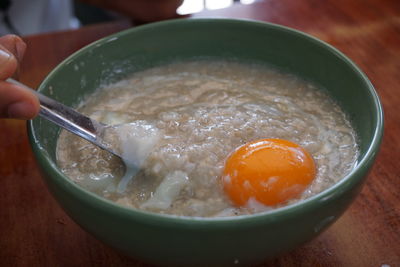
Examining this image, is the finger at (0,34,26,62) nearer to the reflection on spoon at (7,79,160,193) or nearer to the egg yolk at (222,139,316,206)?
the reflection on spoon at (7,79,160,193)

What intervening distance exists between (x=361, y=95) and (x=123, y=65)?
60cm

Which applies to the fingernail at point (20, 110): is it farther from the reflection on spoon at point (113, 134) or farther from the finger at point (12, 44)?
the finger at point (12, 44)

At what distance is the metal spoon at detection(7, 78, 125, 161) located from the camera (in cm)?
88

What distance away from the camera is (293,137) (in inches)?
39.6

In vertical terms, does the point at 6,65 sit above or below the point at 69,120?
above

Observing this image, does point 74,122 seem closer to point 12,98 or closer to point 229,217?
point 12,98

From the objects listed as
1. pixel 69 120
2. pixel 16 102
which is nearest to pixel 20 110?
pixel 16 102

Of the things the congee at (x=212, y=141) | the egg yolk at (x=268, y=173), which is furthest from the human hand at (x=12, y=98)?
the egg yolk at (x=268, y=173)

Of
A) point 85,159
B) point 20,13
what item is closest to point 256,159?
point 85,159

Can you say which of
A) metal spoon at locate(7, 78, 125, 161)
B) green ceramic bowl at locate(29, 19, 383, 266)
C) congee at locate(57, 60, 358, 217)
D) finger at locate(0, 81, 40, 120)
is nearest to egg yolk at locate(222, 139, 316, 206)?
congee at locate(57, 60, 358, 217)

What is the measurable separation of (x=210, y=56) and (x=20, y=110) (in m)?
0.61

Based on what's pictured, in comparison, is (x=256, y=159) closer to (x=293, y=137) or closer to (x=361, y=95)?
(x=293, y=137)

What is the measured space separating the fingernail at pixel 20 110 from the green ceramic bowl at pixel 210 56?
6 cm

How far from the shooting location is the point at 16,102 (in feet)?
2.56
